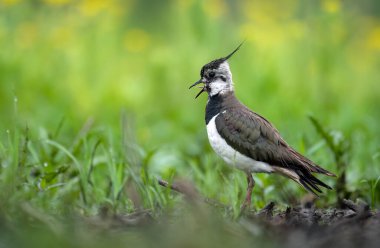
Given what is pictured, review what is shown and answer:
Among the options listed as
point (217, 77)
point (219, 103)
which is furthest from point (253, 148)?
point (217, 77)

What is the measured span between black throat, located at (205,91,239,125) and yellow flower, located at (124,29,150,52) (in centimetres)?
535

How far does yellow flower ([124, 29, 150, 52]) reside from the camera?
34.6 ft

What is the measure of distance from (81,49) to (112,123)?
5.05 feet

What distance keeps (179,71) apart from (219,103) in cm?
373

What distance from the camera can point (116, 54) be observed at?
9.76m

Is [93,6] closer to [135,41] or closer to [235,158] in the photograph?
[135,41]

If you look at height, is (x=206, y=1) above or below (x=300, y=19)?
below

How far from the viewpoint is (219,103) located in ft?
17.0

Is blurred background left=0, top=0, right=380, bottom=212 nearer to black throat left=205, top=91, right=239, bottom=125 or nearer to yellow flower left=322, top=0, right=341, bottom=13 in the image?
yellow flower left=322, top=0, right=341, bottom=13

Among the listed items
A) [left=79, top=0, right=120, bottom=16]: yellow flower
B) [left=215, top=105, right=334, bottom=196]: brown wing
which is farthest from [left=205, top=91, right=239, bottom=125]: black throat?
[left=79, top=0, right=120, bottom=16]: yellow flower

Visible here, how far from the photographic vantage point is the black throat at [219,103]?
5.12 metres

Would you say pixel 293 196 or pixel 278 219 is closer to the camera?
pixel 278 219

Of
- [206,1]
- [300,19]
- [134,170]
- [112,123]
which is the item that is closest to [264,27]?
[300,19]

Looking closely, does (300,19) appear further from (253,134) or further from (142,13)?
(253,134)
